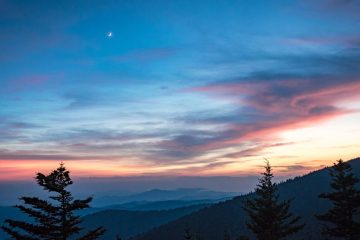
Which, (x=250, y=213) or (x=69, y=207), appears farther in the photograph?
(x=250, y=213)

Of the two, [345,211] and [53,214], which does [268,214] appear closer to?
[345,211]

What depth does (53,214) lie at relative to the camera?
62.5 feet

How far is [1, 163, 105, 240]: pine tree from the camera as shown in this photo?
1853cm

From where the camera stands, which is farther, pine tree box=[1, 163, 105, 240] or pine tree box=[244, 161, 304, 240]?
pine tree box=[244, 161, 304, 240]

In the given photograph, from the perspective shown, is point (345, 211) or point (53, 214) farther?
point (345, 211)

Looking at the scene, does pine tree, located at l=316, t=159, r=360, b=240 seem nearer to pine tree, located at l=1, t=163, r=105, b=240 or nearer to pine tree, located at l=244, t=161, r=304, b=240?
pine tree, located at l=244, t=161, r=304, b=240

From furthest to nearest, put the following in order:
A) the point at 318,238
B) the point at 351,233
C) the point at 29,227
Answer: the point at 318,238 < the point at 351,233 < the point at 29,227

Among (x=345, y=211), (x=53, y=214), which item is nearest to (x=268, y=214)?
(x=345, y=211)

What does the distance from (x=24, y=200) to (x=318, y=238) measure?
153356 millimetres

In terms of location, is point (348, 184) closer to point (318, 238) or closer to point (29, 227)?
point (29, 227)

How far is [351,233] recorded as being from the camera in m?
25.1

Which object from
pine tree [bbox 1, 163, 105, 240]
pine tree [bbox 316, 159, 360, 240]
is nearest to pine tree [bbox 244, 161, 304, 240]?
pine tree [bbox 316, 159, 360, 240]

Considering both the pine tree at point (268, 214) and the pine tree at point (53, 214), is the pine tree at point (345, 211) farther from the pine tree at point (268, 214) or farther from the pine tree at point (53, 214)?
the pine tree at point (53, 214)

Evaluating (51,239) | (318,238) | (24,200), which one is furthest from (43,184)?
(318,238)
